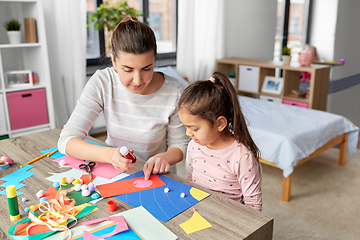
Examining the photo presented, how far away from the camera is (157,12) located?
359 centimetres

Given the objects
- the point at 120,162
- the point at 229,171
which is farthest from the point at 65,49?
the point at 229,171

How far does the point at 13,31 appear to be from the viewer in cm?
236

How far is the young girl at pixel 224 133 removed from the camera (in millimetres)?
A: 1012

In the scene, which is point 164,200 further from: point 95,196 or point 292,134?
point 292,134

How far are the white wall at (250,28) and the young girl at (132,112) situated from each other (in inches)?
119

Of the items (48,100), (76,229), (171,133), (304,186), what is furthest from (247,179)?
(48,100)

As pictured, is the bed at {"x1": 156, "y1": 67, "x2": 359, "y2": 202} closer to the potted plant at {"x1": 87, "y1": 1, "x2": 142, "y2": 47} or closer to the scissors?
the scissors

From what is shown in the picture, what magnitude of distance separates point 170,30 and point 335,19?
10.9 feet

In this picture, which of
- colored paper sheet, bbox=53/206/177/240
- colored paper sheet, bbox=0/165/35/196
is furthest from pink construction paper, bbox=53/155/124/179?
colored paper sheet, bbox=53/206/177/240

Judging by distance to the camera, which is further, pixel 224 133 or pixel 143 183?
pixel 224 133

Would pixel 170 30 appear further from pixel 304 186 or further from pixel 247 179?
pixel 247 179

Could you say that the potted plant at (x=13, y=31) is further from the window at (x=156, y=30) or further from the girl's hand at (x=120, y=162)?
the girl's hand at (x=120, y=162)

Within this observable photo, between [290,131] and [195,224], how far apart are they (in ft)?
5.20

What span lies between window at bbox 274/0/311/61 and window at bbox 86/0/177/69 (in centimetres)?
204
